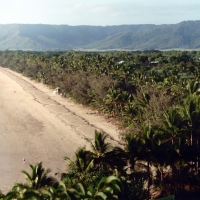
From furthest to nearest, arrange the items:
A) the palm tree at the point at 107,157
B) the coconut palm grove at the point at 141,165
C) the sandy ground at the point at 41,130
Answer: the sandy ground at the point at 41,130, the palm tree at the point at 107,157, the coconut palm grove at the point at 141,165

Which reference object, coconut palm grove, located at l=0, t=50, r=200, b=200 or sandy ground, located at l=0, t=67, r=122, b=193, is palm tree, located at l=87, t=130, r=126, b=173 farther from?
sandy ground, located at l=0, t=67, r=122, b=193

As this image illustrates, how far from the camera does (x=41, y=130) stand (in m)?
40.5

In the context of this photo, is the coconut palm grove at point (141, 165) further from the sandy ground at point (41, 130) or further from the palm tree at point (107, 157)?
the sandy ground at point (41, 130)

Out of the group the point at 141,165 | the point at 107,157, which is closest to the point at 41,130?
the point at 107,157

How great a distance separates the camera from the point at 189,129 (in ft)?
77.3

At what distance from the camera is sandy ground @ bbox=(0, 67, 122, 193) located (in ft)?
98.8

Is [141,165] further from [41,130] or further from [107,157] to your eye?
[41,130]

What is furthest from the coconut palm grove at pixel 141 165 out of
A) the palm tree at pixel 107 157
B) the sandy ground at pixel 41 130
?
the sandy ground at pixel 41 130

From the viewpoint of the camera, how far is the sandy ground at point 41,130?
30125 mm

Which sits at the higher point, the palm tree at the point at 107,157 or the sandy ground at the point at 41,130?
the palm tree at the point at 107,157

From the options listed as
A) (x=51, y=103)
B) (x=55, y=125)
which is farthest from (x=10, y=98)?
(x=55, y=125)

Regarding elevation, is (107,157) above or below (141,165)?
above

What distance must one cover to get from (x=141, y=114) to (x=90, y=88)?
20.4 metres

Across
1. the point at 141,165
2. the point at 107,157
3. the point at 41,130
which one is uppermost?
the point at 107,157
